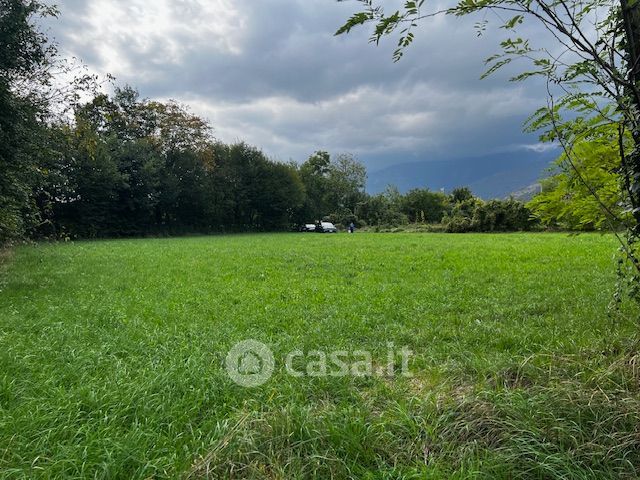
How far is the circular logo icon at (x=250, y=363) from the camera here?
3.12 meters

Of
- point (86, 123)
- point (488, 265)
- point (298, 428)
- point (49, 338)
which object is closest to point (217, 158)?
point (86, 123)

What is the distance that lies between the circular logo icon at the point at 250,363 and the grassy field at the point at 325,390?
0.09m

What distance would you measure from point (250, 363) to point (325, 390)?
846 millimetres

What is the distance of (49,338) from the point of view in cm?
413

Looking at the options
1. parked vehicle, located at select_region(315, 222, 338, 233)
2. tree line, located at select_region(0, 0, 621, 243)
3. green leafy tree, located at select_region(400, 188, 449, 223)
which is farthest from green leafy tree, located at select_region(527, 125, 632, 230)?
green leafy tree, located at select_region(400, 188, 449, 223)

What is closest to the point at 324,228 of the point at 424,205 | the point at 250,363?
the point at 424,205

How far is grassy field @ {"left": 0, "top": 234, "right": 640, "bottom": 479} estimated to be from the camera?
1993 mm

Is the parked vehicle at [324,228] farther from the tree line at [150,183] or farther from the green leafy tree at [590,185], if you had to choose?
the green leafy tree at [590,185]

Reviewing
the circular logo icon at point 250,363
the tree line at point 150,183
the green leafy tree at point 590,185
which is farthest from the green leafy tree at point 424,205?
the circular logo icon at point 250,363

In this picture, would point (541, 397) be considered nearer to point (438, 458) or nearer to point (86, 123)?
point (438, 458)

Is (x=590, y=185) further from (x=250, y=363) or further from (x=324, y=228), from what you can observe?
(x=324, y=228)

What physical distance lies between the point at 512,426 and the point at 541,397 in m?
0.37

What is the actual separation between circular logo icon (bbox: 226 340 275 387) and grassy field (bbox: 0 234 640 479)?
0.29 ft

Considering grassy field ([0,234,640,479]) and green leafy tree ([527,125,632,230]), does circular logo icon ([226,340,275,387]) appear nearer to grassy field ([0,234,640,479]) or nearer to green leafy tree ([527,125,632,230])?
grassy field ([0,234,640,479])
